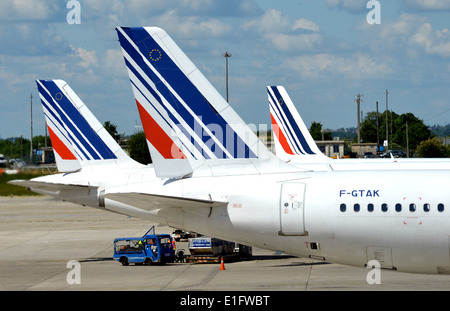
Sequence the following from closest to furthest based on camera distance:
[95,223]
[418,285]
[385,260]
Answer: [385,260], [418,285], [95,223]

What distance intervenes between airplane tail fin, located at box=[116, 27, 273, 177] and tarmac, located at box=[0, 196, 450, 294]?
759 centimetres

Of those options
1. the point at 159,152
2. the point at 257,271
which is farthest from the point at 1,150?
the point at 159,152

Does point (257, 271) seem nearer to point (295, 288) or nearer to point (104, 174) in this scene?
point (295, 288)

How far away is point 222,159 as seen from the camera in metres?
23.2

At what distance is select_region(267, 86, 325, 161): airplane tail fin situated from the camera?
57750 millimetres

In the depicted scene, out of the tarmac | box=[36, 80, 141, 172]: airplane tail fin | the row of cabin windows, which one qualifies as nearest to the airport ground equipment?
the tarmac

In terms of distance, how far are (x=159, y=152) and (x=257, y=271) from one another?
56.7 ft

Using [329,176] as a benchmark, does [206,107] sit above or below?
above

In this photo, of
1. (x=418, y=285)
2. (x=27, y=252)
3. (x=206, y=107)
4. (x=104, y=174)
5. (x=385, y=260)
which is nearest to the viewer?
(x=385, y=260)

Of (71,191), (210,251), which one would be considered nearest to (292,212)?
(210,251)

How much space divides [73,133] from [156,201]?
2558 cm

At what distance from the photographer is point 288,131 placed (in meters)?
59.5

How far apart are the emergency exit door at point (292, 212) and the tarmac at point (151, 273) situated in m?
6.26

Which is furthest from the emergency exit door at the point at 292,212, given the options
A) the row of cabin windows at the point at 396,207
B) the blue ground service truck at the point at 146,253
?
the blue ground service truck at the point at 146,253
